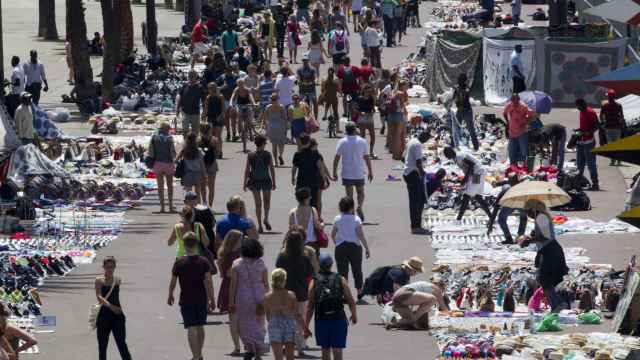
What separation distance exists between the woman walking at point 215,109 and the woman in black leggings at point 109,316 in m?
15.0

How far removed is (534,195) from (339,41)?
20.1 metres

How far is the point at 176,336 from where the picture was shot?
67.5 feet

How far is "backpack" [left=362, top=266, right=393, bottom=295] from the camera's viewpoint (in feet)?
72.1

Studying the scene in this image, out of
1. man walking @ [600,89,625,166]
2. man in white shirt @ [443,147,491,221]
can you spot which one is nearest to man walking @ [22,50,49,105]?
man walking @ [600,89,625,166]

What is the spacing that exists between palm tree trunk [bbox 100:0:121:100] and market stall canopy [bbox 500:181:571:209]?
748 inches

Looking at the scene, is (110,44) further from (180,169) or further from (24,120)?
(180,169)

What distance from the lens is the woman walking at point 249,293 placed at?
18547 millimetres

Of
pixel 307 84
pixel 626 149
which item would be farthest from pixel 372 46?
pixel 626 149

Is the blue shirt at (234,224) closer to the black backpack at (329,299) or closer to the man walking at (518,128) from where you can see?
the black backpack at (329,299)

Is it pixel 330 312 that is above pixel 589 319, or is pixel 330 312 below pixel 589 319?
above

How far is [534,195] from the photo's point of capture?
24500 millimetres

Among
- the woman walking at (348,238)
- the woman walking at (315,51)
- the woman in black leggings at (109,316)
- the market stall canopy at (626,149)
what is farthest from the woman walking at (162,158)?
the woman walking at (315,51)

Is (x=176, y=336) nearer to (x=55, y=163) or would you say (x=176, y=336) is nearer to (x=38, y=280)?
(x=38, y=280)

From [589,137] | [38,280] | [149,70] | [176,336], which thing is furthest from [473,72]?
[176,336]
